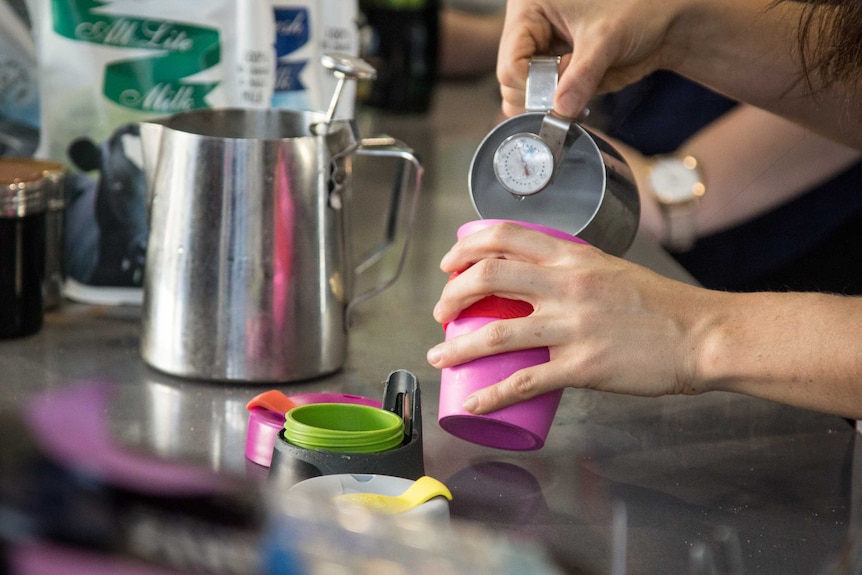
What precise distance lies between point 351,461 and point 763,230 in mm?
1242

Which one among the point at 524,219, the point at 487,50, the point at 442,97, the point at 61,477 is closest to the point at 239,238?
the point at 524,219

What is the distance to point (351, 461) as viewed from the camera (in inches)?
26.7

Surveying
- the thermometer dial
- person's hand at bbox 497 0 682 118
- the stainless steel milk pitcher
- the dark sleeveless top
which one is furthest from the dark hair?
the dark sleeveless top

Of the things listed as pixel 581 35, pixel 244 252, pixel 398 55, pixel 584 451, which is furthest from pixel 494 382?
pixel 398 55

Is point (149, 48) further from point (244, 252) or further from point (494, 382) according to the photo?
point (494, 382)

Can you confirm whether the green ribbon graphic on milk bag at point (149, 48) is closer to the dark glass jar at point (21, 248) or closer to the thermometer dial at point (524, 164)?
the dark glass jar at point (21, 248)

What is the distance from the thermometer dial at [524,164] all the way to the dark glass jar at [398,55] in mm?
1344

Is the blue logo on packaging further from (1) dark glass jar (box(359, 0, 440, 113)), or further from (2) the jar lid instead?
(1) dark glass jar (box(359, 0, 440, 113))

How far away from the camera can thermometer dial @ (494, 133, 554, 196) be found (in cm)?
83

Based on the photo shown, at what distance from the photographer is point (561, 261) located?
776mm

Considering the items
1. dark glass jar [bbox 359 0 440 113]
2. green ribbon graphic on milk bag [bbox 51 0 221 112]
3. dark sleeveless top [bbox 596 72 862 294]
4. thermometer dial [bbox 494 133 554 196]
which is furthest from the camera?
dark glass jar [bbox 359 0 440 113]

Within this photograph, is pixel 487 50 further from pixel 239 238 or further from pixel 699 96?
pixel 239 238

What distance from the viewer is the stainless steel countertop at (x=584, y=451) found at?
Result: 710mm

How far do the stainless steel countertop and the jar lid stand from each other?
0.40 feet
